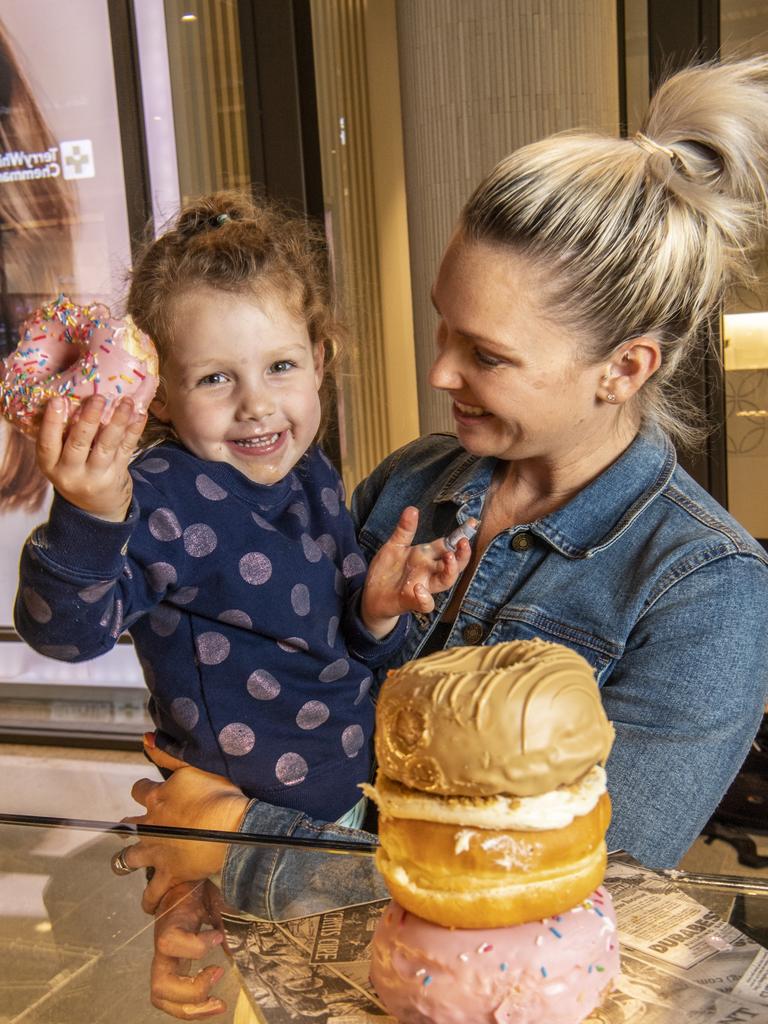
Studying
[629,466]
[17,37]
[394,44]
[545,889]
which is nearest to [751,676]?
[629,466]

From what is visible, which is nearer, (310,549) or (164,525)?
(164,525)

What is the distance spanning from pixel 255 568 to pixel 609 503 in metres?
0.47

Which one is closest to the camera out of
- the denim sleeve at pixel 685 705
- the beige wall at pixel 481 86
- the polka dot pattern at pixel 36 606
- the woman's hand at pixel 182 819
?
the woman's hand at pixel 182 819

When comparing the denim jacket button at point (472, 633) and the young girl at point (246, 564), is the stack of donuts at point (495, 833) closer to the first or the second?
the young girl at point (246, 564)

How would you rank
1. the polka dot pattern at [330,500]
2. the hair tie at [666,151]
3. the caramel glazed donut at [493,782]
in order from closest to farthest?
the caramel glazed donut at [493,782] → the hair tie at [666,151] → the polka dot pattern at [330,500]

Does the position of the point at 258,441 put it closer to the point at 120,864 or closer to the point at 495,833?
the point at 120,864

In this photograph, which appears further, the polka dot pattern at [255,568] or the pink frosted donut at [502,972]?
the polka dot pattern at [255,568]

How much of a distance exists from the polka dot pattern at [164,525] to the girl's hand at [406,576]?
272 millimetres

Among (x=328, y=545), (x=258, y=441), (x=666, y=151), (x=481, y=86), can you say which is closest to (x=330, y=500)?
(x=328, y=545)

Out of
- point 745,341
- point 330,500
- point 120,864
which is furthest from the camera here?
point 745,341

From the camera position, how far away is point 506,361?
1345mm

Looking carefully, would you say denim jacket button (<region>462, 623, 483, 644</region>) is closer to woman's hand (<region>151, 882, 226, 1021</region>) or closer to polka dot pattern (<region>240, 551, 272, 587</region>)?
polka dot pattern (<region>240, 551, 272, 587</region>)

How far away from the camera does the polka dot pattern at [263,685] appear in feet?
4.37

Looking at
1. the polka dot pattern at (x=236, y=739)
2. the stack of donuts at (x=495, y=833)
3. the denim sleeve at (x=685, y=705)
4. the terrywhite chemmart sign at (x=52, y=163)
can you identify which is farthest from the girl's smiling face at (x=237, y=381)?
the terrywhite chemmart sign at (x=52, y=163)
